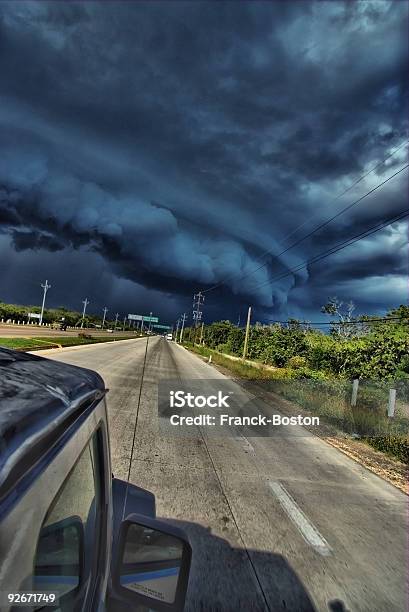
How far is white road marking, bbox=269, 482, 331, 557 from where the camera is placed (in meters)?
4.32

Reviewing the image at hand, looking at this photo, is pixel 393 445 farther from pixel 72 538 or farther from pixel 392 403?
pixel 72 538

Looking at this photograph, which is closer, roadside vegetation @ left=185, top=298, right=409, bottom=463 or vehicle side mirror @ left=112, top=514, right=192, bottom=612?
vehicle side mirror @ left=112, top=514, right=192, bottom=612

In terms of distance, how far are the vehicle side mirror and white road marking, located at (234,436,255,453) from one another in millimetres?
6977

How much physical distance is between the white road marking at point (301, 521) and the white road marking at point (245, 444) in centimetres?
211

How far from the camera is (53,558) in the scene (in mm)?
1075

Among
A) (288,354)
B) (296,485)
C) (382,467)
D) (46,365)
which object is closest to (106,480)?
(46,365)

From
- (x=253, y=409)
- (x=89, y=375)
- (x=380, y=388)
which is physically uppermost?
(x=89, y=375)

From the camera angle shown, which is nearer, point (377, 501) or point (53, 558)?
point (53, 558)

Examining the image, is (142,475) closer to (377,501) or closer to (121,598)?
(377,501)

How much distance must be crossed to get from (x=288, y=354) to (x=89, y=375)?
124 ft

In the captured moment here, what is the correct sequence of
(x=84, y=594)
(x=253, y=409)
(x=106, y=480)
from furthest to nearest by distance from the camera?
(x=253, y=409)
(x=106, y=480)
(x=84, y=594)
